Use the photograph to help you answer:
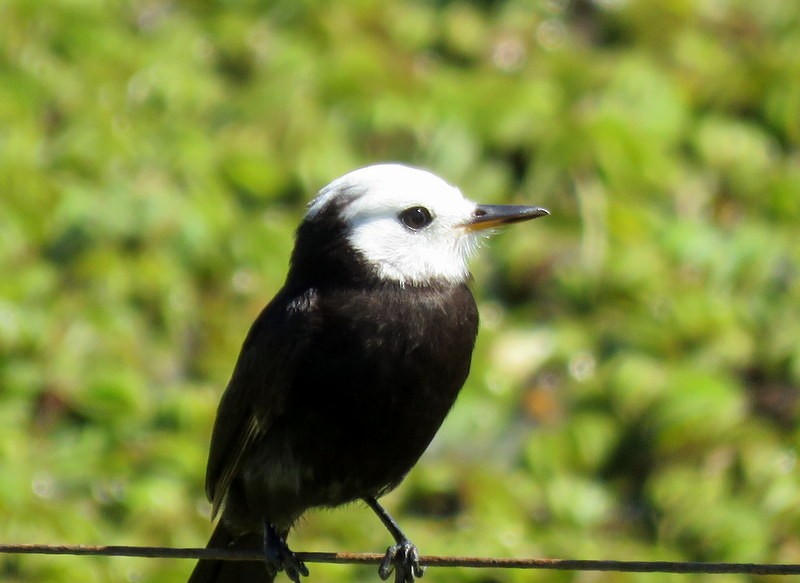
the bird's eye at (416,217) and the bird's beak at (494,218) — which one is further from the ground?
the bird's beak at (494,218)

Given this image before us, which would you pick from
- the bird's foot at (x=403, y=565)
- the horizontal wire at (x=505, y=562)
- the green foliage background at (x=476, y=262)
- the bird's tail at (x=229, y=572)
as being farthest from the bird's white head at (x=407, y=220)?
the green foliage background at (x=476, y=262)

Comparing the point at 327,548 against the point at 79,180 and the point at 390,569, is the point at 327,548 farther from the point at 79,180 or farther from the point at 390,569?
the point at 79,180

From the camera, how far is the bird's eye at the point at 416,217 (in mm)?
4402

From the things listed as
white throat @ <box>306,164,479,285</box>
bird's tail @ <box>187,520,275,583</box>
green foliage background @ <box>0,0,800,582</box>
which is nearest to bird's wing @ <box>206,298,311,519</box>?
bird's tail @ <box>187,520,275,583</box>

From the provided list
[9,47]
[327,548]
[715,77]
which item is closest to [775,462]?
[327,548]

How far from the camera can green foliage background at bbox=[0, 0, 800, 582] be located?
20.0 feet

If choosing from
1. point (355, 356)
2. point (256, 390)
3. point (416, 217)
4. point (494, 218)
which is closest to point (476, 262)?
point (494, 218)

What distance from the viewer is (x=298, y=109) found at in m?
7.86

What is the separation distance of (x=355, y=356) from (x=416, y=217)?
537 millimetres

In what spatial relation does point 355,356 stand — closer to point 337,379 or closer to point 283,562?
point 337,379

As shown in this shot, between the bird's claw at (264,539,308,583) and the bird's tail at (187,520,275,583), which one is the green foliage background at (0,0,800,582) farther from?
the bird's claw at (264,539,308,583)

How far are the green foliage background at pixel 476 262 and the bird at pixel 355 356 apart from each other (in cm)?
150

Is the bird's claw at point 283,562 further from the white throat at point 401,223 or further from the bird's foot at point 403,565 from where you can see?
the white throat at point 401,223

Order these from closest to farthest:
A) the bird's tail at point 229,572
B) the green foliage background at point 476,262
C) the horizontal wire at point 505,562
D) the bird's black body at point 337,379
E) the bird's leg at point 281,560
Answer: the horizontal wire at point 505,562 < the bird's black body at point 337,379 < the bird's leg at point 281,560 < the bird's tail at point 229,572 < the green foliage background at point 476,262
